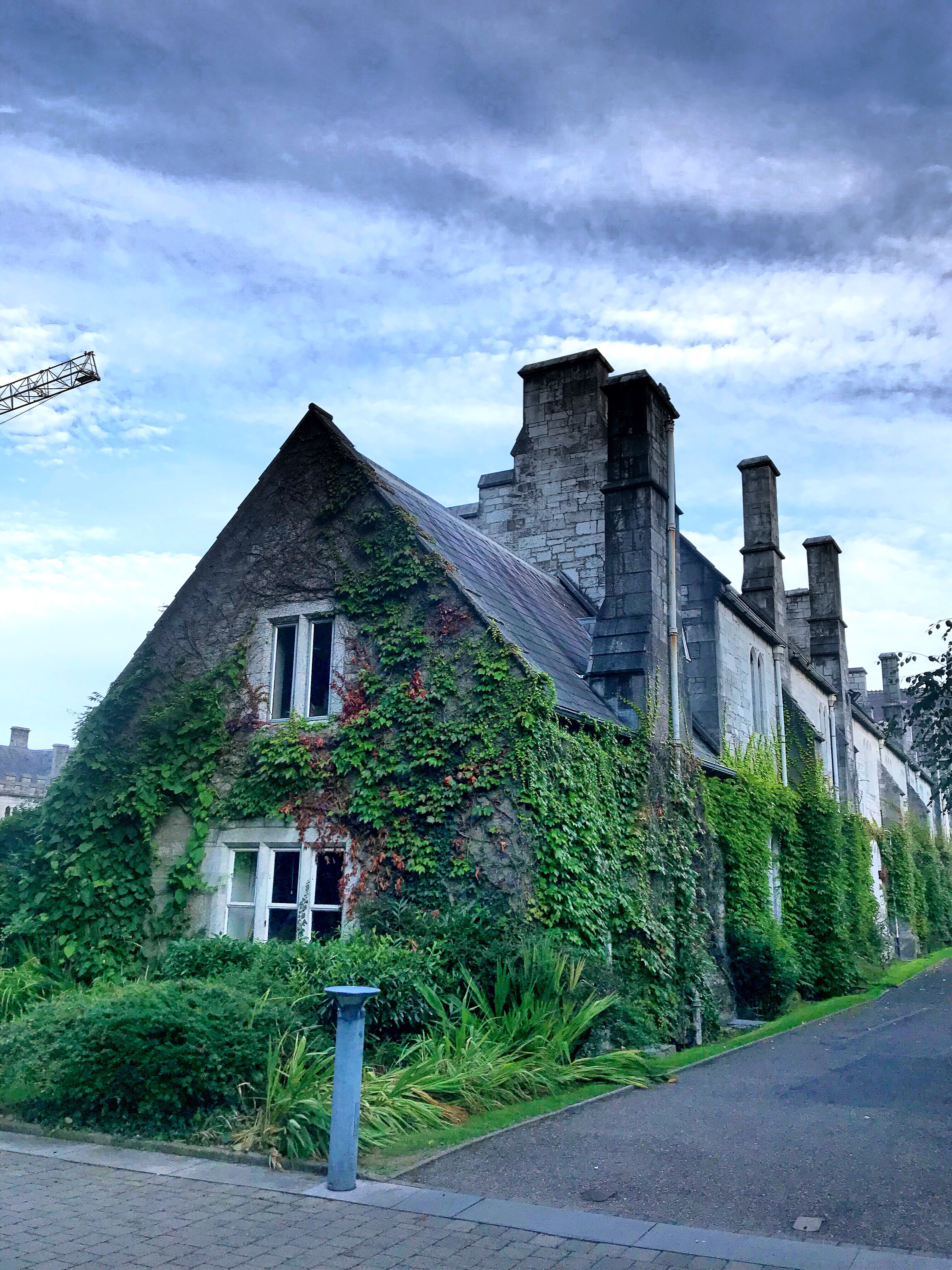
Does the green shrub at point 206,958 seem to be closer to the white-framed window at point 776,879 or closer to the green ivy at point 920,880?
the white-framed window at point 776,879

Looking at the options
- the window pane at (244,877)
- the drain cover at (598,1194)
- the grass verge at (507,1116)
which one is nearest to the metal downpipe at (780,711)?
the grass verge at (507,1116)

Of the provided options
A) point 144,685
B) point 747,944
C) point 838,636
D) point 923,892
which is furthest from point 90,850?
point 923,892

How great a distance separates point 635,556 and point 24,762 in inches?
2005

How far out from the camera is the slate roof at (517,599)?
42.3 feet

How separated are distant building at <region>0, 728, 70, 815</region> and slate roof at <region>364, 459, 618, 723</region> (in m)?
31.9

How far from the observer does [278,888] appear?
12734mm

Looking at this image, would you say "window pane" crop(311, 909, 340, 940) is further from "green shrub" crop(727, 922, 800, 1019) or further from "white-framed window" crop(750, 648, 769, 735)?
"white-framed window" crop(750, 648, 769, 735)

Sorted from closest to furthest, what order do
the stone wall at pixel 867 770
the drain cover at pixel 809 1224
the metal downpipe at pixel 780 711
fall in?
the drain cover at pixel 809 1224, the metal downpipe at pixel 780 711, the stone wall at pixel 867 770

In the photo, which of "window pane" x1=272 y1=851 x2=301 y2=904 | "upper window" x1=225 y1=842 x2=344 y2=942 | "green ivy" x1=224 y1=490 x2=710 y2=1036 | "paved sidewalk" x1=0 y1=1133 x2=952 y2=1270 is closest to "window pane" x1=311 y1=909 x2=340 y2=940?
"upper window" x1=225 y1=842 x2=344 y2=942

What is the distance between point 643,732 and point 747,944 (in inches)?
198

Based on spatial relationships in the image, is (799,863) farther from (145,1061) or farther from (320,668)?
(145,1061)

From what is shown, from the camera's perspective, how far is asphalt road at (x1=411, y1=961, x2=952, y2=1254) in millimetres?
6094

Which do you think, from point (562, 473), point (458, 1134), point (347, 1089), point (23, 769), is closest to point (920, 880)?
point (562, 473)

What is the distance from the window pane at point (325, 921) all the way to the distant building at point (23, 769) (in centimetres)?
3400
